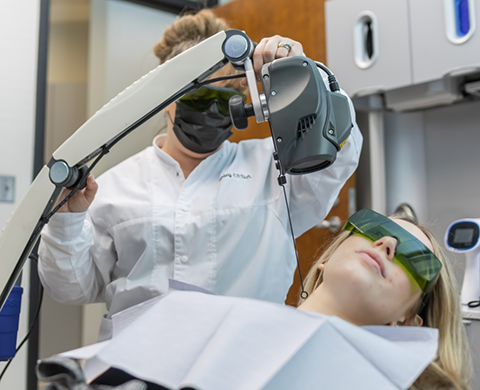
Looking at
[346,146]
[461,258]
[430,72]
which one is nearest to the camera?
[346,146]

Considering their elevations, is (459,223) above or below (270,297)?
above

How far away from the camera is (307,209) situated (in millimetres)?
1281

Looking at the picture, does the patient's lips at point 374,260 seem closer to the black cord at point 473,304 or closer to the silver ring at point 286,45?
the silver ring at point 286,45

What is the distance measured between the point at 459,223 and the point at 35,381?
195cm

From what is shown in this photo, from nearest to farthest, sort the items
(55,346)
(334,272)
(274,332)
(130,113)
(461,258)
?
(274,332) < (130,113) < (334,272) < (461,258) < (55,346)

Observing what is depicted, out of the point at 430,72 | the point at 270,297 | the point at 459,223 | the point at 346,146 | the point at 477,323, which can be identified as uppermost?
the point at 430,72

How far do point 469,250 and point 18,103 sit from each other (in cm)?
200

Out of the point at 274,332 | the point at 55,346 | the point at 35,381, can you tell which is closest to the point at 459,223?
the point at 274,332

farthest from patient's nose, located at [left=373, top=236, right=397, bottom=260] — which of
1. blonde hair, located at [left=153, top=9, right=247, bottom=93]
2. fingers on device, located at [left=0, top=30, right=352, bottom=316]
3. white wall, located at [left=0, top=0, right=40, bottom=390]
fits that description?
white wall, located at [left=0, top=0, right=40, bottom=390]

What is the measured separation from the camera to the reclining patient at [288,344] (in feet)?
2.22

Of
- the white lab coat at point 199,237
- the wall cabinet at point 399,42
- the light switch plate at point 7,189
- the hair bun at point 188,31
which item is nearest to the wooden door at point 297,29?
the wall cabinet at point 399,42

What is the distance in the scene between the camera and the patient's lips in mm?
933

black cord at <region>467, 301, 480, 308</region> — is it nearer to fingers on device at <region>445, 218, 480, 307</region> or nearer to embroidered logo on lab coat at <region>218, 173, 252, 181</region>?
fingers on device at <region>445, 218, 480, 307</region>

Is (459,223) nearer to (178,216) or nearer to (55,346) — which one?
(178,216)
